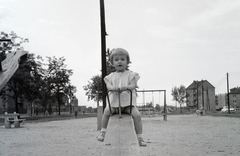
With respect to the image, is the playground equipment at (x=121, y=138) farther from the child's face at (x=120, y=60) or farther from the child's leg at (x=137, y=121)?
the child's face at (x=120, y=60)

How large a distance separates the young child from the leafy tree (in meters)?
44.4

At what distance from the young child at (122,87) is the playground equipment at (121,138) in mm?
98

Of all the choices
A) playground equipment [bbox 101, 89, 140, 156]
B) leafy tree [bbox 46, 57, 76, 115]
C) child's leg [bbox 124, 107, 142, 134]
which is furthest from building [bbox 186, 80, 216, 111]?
playground equipment [bbox 101, 89, 140, 156]

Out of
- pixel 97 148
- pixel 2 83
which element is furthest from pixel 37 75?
pixel 2 83

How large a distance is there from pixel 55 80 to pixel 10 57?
143ft

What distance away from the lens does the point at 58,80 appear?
47.8 m

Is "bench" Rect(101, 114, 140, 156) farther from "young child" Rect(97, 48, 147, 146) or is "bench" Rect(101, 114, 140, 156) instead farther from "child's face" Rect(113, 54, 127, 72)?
"child's face" Rect(113, 54, 127, 72)

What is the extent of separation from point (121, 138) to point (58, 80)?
4565 cm

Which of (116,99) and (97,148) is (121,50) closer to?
(116,99)

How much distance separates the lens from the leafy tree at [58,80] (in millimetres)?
47781

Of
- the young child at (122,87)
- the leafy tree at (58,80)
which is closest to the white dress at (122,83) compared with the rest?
the young child at (122,87)

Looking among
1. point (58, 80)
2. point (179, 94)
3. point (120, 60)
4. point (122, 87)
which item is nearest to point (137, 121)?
point (122, 87)

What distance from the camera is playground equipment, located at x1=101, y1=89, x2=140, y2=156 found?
3148mm

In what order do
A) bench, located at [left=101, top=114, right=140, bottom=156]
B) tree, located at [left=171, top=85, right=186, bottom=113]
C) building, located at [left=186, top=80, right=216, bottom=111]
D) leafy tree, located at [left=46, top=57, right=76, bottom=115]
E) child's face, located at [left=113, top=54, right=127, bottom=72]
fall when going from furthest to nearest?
building, located at [left=186, top=80, right=216, bottom=111] → tree, located at [left=171, top=85, right=186, bottom=113] → leafy tree, located at [left=46, top=57, right=76, bottom=115] → child's face, located at [left=113, top=54, right=127, bottom=72] → bench, located at [left=101, top=114, right=140, bottom=156]
